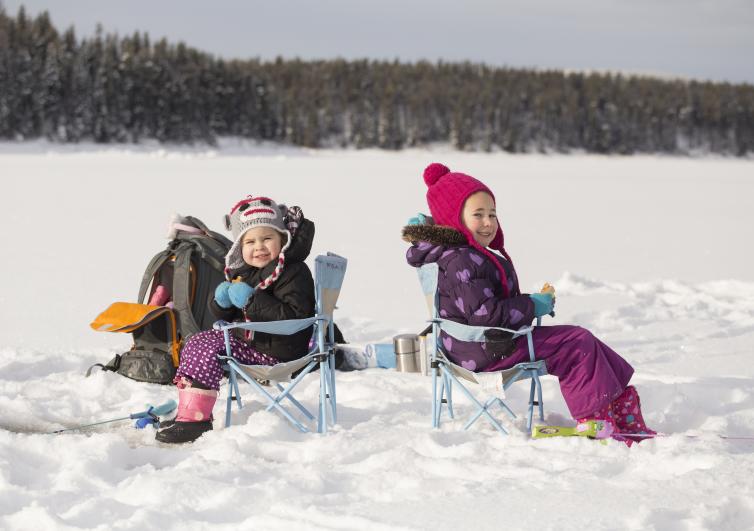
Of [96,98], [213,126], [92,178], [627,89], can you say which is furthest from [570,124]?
[92,178]

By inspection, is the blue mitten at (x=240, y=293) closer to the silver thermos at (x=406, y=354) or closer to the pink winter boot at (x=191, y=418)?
the pink winter boot at (x=191, y=418)

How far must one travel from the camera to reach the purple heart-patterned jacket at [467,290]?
3.64 m

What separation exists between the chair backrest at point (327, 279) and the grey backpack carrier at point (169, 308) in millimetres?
1338

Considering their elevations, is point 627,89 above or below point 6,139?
above

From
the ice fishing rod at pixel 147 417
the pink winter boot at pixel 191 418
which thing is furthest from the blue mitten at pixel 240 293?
the ice fishing rod at pixel 147 417

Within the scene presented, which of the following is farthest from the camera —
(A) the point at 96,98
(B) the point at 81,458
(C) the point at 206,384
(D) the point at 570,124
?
(D) the point at 570,124

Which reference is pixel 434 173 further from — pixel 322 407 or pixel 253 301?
pixel 322 407

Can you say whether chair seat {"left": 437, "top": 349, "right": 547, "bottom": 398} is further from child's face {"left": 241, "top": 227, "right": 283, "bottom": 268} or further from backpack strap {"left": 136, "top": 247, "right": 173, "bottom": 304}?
backpack strap {"left": 136, "top": 247, "right": 173, "bottom": 304}

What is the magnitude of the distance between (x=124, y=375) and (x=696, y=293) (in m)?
5.20

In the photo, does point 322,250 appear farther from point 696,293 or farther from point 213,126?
point 213,126

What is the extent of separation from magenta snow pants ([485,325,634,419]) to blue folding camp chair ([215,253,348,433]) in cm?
73

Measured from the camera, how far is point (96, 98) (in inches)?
2032

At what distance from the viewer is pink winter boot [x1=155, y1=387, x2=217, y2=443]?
12.0ft

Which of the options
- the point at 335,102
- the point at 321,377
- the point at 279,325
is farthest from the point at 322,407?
the point at 335,102
